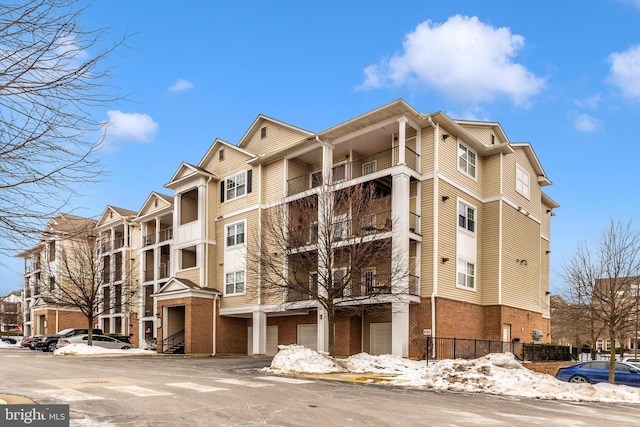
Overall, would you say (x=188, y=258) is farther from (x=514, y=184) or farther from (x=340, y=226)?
(x=514, y=184)

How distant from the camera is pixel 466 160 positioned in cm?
3053

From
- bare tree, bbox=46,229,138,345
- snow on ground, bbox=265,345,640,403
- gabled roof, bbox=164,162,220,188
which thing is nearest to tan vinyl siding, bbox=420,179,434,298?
snow on ground, bbox=265,345,640,403

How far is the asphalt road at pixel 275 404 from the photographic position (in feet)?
34.8

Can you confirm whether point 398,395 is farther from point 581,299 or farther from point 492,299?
point 492,299

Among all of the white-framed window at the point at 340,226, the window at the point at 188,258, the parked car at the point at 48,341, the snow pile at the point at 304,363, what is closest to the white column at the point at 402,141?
the white-framed window at the point at 340,226

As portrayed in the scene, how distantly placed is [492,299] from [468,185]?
6.14 meters

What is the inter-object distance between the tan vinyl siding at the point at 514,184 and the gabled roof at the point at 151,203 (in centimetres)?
2544

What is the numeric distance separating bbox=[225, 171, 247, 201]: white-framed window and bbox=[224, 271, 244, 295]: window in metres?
4.92

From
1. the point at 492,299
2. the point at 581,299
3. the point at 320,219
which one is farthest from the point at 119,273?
the point at 581,299

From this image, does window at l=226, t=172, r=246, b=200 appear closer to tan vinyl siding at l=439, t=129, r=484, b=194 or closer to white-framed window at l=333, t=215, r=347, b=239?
white-framed window at l=333, t=215, r=347, b=239

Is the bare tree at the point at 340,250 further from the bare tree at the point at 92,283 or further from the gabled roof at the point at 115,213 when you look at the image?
the gabled roof at the point at 115,213

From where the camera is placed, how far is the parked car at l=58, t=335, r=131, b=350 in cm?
3791

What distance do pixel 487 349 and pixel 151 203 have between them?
3063cm

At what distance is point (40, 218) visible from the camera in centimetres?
711
